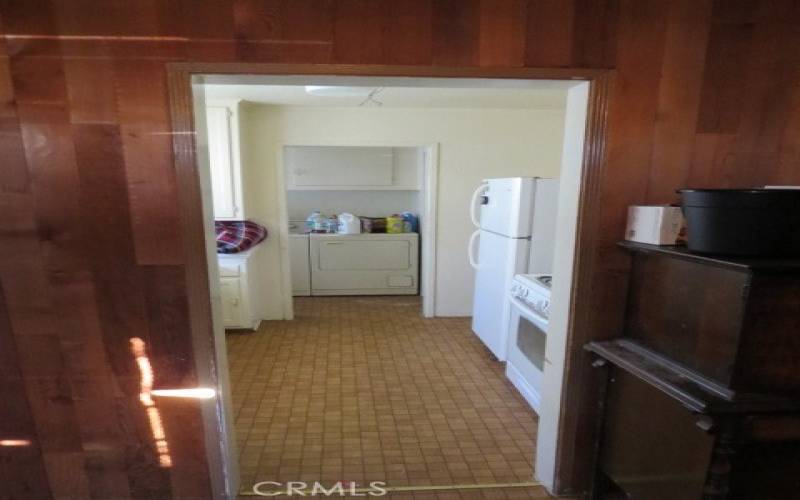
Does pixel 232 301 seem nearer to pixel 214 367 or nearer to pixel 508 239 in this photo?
pixel 214 367

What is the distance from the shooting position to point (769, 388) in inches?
41.6

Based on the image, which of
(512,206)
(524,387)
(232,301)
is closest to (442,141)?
(512,206)

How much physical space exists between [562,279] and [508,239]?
1.28 metres

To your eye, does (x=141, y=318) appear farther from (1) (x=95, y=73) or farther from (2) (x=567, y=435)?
(2) (x=567, y=435)

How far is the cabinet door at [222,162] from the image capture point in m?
3.26

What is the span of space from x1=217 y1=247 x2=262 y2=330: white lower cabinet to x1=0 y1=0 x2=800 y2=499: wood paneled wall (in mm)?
1917

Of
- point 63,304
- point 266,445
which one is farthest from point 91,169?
point 266,445

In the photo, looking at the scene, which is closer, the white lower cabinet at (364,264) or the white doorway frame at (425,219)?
the white doorway frame at (425,219)

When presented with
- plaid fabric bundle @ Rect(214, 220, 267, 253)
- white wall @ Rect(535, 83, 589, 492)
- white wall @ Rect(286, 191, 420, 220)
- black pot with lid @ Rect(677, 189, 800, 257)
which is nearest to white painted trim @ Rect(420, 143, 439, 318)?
white wall @ Rect(286, 191, 420, 220)

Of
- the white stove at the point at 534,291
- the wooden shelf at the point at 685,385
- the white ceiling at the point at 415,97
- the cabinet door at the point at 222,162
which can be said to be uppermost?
the white ceiling at the point at 415,97

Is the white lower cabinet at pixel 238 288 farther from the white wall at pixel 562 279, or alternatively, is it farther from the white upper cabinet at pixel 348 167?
the white wall at pixel 562 279

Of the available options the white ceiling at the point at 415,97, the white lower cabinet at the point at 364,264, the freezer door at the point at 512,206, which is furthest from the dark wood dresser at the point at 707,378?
the white lower cabinet at the point at 364,264

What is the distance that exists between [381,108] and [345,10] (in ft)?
8.21

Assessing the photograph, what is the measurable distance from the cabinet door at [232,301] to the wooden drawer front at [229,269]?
5cm
